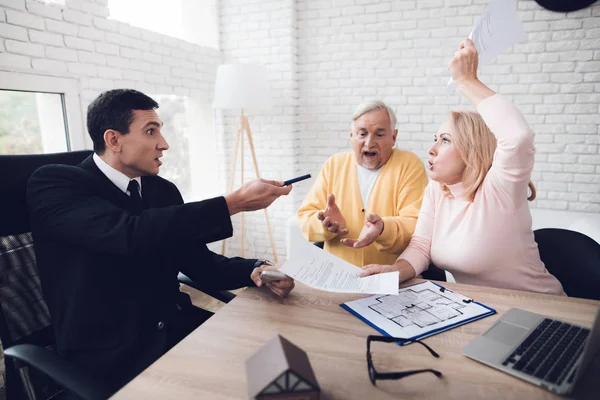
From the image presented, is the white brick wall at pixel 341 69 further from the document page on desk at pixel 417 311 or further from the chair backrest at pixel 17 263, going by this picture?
the document page on desk at pixel 417 311

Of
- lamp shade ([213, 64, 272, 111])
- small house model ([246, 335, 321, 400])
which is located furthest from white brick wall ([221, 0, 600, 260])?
small house model ([246, 335, 321, 400])

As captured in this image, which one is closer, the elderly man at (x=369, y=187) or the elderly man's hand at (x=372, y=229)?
the elderly man's hand at (x=372, y=229)

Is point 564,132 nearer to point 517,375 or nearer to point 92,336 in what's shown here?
point 517,375

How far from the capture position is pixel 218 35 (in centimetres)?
401

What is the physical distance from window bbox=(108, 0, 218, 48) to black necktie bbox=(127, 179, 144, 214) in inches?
74.3

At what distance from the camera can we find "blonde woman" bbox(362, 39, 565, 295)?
1.32m

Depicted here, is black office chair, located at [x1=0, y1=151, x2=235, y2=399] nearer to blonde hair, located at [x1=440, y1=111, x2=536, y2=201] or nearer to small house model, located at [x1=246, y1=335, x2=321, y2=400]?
small house model, located at [x1=246, y1=335, x2=321, y2=400]

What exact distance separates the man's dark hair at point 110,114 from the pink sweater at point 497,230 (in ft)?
3.84

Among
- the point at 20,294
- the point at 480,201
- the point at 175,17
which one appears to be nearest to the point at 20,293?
the point at 20,294

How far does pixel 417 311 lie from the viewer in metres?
1.14

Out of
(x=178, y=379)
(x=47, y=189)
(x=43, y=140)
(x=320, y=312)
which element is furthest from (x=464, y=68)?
(x=43, y=140)

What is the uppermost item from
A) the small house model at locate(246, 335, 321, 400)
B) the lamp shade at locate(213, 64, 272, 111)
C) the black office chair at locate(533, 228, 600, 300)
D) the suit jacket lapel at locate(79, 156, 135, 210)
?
the lamp shade at locate(213, 64, 272, 111)

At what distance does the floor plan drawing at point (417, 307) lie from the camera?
3.58ft

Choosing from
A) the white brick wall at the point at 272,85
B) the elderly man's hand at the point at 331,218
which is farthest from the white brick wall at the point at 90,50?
the elderly man's hand at the point at 331,218
